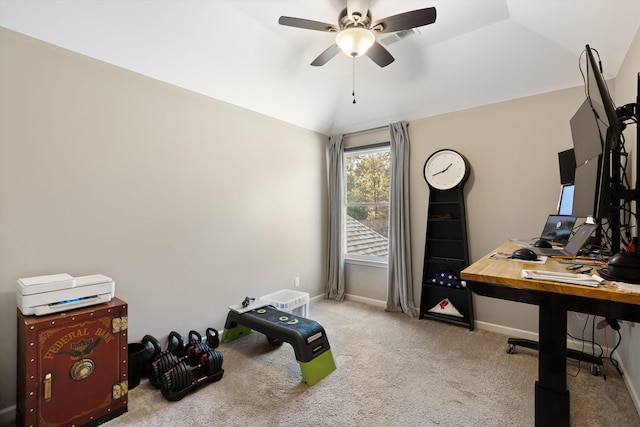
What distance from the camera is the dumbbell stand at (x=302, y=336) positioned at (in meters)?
2.21

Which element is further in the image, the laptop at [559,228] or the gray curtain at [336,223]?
the gray curtain at [336,223]

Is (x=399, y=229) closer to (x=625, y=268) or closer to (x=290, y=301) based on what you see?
(x=290, y=301)

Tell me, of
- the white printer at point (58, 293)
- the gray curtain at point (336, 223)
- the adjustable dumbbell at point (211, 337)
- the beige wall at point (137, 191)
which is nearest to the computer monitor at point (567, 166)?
the gray curtain at point (336, 223)

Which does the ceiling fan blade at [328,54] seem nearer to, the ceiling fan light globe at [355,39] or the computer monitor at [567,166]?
the ceiling fan light globe at [355,39]

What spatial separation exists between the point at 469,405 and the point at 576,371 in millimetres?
1120

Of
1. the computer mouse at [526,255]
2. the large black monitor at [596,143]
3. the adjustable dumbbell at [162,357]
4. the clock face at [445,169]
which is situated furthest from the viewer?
the clock face at [445,169]

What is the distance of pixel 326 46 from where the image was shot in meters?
2.91

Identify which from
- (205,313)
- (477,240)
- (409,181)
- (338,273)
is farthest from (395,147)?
(205,313)

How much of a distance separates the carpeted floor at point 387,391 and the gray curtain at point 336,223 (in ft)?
4.39

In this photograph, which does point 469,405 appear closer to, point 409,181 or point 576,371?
point 576,371

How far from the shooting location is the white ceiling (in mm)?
2021

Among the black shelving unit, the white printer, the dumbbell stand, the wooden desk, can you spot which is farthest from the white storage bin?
the wooden desk

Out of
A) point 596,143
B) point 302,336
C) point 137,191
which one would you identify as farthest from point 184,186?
point 596,143

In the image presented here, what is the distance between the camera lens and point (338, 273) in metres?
4.23
